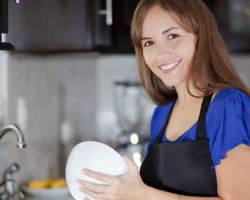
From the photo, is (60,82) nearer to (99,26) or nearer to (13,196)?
(99,26)

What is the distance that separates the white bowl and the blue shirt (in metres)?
0.21

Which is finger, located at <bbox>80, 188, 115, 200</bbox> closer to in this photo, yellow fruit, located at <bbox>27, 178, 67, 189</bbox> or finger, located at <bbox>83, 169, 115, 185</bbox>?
finger, located at <bbox>83, 169, 115, 185</bbox>

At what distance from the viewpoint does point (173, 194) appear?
1.13 metres

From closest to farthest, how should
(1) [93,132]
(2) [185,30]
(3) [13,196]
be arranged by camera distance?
(2) [185,30], (3) [13,196], (1) [93,132]

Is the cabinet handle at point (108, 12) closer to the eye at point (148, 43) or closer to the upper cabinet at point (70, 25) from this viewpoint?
the upper cabinet at point (70, 25)

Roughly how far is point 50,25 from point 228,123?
73 centimetres

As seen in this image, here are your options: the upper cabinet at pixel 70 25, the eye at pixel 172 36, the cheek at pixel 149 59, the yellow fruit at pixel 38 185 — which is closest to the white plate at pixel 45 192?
the yellow fruit at pixel 38 185

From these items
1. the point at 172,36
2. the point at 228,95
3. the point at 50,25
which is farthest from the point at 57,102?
the point at 228,95

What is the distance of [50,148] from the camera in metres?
2.18

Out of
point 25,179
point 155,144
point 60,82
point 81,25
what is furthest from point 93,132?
point 155,144

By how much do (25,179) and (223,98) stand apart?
3.47ft

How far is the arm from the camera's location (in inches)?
41.2

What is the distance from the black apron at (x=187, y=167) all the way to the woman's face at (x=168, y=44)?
11 centimetres

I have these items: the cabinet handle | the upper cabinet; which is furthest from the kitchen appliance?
the cabinet handle
